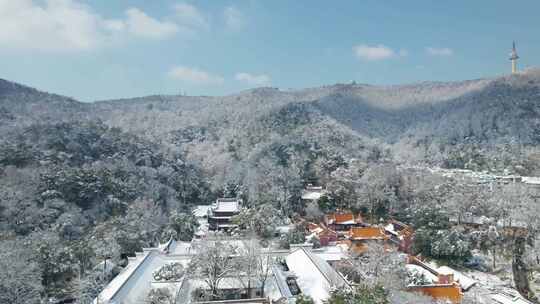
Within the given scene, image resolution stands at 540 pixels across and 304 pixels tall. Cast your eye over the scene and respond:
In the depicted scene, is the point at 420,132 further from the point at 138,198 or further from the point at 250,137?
the point at 138,198

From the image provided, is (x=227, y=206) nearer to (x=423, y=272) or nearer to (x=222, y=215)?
(x=222, y=215)

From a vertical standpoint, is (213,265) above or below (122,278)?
above

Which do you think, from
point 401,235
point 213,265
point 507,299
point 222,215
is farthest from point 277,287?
point 222,215

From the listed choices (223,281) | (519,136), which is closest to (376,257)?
(223,281)

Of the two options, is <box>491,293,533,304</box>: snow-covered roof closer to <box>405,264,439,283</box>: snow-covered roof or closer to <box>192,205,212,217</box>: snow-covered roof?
<box>405,264,439,283</box>: snow-covered roof

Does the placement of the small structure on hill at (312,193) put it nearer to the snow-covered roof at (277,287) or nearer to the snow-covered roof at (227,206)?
the snow-covered roof at (227,206)

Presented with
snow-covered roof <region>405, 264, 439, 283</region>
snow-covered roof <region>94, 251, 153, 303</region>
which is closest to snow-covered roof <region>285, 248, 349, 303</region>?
snow-covered roof <region>405, 264, 439, 283</region>

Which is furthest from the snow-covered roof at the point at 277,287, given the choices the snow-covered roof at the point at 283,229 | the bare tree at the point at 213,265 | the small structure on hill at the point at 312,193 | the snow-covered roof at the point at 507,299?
the small structure on hill at the point at 312,193
